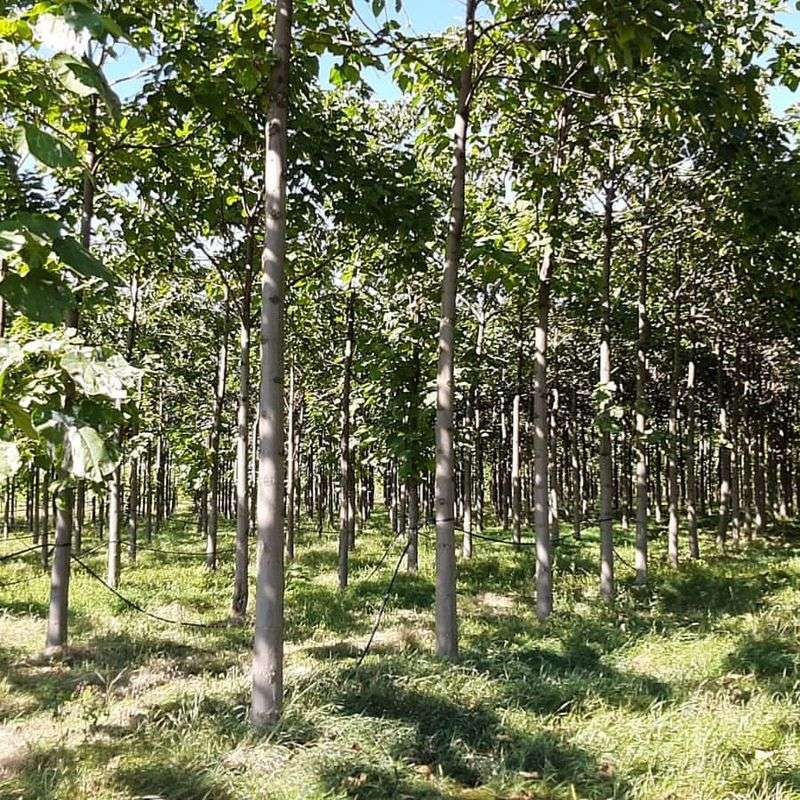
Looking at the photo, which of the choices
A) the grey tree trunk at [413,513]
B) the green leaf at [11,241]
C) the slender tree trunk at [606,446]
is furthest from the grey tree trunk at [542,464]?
the green leaf at [11,241]

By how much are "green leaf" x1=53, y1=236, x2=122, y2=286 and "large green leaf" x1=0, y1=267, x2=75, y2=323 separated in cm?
7

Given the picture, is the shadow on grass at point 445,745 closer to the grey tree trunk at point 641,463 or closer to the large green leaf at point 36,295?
the large green leaf at point 36,295

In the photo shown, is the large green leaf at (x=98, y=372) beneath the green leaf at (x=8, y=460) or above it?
above

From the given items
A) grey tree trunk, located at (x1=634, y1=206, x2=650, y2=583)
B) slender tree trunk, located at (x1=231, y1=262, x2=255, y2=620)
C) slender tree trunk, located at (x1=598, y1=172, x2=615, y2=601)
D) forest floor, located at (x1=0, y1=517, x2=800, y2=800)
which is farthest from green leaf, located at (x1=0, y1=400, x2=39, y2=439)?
grey tree trunk, located at (x1=634, y1=206, x2=650, y2=583)

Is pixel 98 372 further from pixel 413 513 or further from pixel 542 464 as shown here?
pixel 413 513

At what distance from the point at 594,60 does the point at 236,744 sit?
20.8ft

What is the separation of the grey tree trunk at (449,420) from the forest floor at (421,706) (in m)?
0.55

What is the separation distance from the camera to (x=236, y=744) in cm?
506

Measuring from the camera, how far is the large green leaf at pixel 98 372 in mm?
1279

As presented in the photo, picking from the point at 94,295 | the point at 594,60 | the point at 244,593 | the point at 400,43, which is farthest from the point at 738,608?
the point at 94,295

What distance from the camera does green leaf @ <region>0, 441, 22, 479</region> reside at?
1.16 meters

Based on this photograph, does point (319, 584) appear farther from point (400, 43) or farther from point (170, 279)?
point (400, 43)

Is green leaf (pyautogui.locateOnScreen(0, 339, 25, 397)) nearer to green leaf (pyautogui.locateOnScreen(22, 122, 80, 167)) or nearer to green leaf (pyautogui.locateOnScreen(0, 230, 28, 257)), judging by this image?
green leaf (pyautogui.locateOnScreen(0, 230, 28, 257))

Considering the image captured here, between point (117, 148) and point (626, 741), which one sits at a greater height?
point (117, 148)
